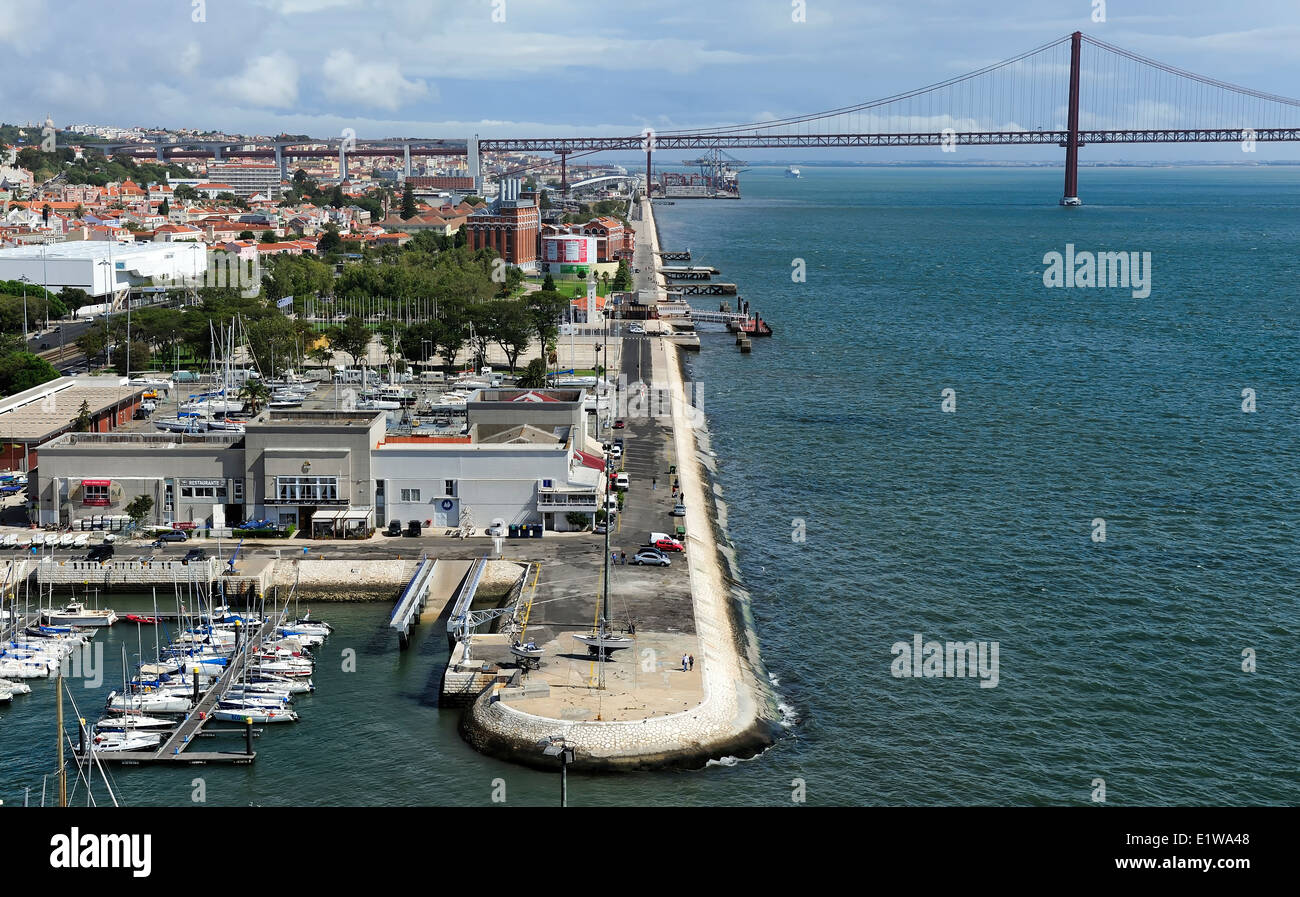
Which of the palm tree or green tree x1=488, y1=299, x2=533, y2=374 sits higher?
green tree x1=488, y1=299, x2=533, y2=374

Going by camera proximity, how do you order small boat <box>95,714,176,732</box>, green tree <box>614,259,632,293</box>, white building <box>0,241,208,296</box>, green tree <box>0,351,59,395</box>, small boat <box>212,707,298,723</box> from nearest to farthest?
small boat <box>95,714,176,732</box>
small boat <box>212,707,298,723</box>
green tree <box>0,351,59,395</box>
white building <box>0,241,208,296</box>
green tree <box>614,259,632,293</box>

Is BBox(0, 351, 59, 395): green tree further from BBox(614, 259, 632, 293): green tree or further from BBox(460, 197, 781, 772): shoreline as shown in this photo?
BBox(614, 259, 632, 293): green tree

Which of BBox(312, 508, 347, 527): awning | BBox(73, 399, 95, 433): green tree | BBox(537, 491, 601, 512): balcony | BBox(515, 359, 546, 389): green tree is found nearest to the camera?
BBox(312, 508, 347, 527): awning

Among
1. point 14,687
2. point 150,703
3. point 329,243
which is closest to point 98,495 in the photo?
point 14,687

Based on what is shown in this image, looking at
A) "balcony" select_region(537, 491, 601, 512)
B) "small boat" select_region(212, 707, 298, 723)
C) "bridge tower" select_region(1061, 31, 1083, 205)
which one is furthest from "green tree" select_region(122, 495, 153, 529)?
"bridge tower" select_region(1061, 31, 1083, 205)

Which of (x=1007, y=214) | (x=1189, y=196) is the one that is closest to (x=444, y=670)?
(x=1007, y=214)

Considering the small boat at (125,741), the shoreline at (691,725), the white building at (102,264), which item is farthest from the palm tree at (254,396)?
the white building at (102,264)
